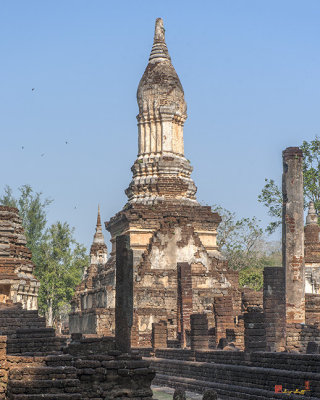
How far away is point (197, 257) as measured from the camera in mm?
31078

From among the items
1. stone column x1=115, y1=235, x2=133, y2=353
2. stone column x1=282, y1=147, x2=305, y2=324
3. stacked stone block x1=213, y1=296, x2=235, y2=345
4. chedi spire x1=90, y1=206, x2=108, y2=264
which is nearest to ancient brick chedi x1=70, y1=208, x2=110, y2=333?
stacked stone block x1=213, y1=296, x2=235, y2=345

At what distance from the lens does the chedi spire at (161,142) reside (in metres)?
32.8

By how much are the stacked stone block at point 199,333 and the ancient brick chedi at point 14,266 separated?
4260 millimetres

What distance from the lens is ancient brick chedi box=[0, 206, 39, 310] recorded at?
21.2m

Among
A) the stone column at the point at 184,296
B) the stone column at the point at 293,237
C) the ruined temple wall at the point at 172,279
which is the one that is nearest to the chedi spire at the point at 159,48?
the ruined temple wall at the point at 172,279

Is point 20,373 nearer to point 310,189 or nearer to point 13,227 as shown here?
point 13,227

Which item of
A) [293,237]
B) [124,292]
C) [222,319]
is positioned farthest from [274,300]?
[124,292]

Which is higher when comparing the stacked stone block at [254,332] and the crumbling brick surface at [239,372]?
the stacked stone block at [254,332]

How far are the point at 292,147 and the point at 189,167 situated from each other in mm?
14877

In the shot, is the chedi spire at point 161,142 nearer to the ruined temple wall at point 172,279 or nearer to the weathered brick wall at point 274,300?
the ruined temple wall at point 172,279

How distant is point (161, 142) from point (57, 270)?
1187 cm

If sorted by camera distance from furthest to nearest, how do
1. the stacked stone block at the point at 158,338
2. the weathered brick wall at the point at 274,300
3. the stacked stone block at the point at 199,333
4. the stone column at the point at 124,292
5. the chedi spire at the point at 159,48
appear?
the chedi spire at the point at 159,48
the stacked stone block at the point at 158,338
the stacked stone block at the point at 199,333
the weathered brick wall at the point at 274,300
the stone column at the point at 124,292

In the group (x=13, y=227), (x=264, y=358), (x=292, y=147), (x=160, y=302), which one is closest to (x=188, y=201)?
(x=160, y=302)

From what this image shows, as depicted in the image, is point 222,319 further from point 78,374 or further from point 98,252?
point 98,252
